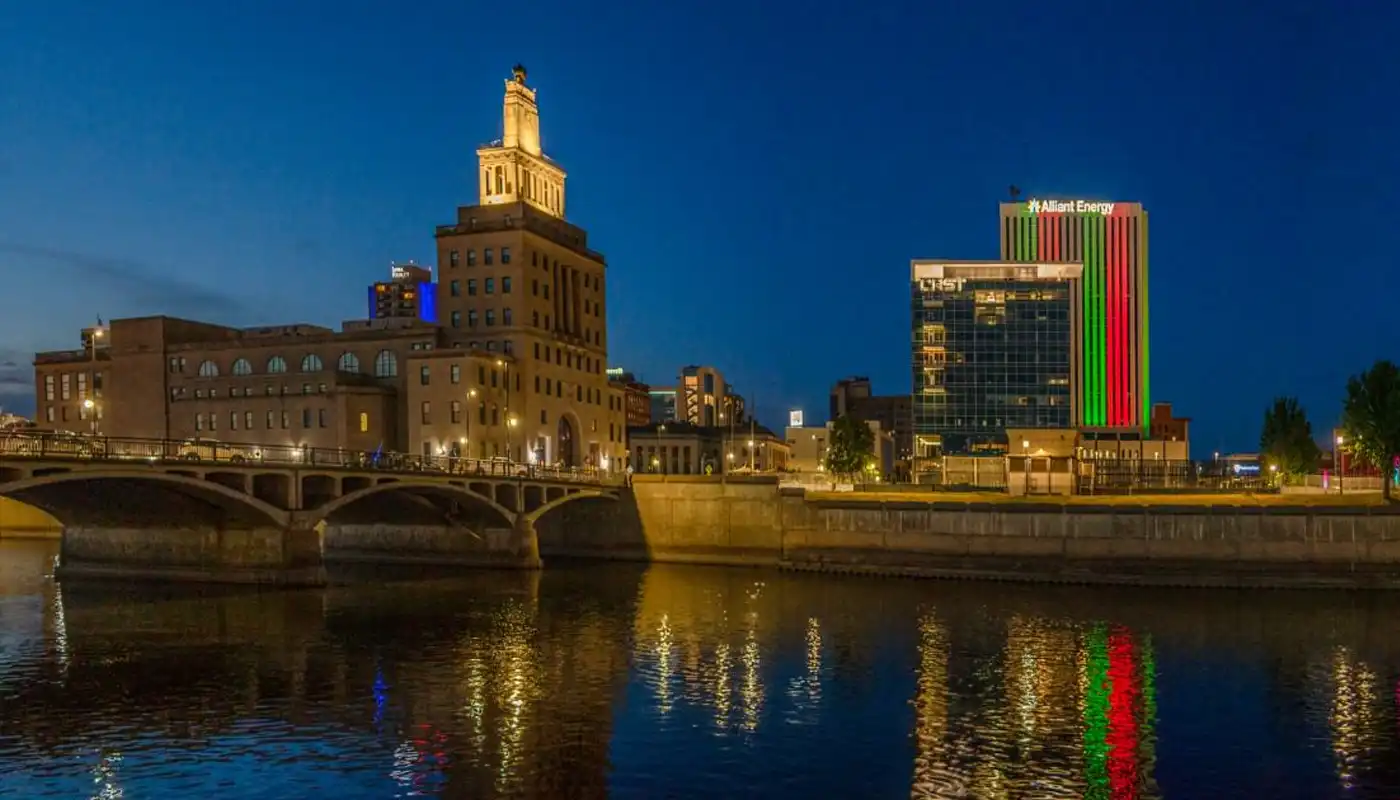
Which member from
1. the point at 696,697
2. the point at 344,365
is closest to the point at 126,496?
the point at 696,697

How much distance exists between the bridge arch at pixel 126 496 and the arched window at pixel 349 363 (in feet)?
185

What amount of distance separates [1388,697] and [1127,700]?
10.0m

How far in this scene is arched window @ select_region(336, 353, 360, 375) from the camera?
13112 centimetres

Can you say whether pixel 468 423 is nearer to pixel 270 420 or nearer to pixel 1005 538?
pixel 270 420

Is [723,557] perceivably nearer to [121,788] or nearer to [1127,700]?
[1127,700]

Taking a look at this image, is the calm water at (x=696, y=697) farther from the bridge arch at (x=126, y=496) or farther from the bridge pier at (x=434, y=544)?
the bridge pier at (x=434, y=544)

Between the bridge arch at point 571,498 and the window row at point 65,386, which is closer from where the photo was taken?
the bridge arch at point 571,498

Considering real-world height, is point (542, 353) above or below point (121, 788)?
above

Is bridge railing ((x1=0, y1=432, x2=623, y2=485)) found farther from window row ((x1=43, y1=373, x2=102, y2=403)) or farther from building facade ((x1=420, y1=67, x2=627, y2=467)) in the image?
window row ((x1=43, y1=373, x2=102, y2=403))

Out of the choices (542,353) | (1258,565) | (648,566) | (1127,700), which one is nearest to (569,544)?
(648,566)

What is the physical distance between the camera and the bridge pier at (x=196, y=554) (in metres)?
71.2

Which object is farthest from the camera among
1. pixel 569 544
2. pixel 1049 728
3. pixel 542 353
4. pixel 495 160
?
pixel 495 160

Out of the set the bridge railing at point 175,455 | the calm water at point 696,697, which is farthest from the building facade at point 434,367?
the calm water at point 696,697

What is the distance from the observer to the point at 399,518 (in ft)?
305
